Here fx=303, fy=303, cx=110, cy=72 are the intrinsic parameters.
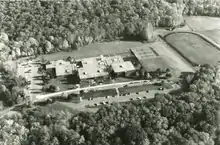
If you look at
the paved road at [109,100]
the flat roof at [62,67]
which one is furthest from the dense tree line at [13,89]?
the paved road at [109,100]

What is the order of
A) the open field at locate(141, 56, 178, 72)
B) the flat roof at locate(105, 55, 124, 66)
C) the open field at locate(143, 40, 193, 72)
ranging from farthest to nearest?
the flat roof at locate(105, 55, 124, 66) < the open field at locate(143, 40, 193, 72) < the open field at locate(141, 56, 178, 72)

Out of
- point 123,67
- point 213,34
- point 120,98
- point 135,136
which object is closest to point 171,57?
point 123,67

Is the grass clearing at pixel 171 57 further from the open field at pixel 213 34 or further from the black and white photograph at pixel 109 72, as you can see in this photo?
the open field at pixel 213 34

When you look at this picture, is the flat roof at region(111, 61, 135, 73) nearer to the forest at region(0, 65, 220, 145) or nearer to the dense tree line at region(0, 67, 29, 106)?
the forest at region(0, 65, 220, 145)

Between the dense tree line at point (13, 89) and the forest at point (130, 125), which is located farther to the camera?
the dense tree line at point (13, 89)

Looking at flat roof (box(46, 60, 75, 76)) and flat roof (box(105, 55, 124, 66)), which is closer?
flat roof (box(46, 60, 75, 76))

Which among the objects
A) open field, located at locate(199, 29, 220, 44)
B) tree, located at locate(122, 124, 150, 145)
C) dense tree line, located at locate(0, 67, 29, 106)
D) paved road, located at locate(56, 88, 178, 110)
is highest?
open field, located at locate(199, 29, 220, 44)

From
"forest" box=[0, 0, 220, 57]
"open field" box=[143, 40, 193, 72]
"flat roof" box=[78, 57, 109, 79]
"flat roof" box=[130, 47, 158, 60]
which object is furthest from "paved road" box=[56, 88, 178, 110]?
"forest" box=[0, 0, 220, 57]
